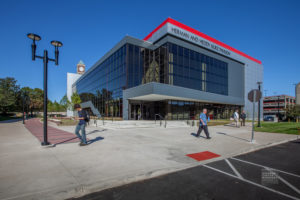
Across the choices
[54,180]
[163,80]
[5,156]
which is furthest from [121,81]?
[54,180]

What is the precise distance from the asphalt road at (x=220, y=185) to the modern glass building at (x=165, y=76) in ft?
52.5

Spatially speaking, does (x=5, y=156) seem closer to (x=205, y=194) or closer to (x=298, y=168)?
(x=205, y=194)

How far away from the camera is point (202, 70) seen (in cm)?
3244

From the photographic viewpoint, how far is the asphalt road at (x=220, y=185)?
289cm

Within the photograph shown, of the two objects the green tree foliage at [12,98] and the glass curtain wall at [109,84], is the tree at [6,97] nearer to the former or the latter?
the green tree foliage at [12,98]

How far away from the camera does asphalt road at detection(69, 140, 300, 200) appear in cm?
289

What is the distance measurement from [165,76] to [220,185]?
78.5 ft

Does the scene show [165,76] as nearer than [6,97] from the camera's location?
Yes

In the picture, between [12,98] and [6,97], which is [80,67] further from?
[6,97]

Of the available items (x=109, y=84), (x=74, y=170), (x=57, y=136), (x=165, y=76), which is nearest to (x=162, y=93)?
(x=165, y=76)

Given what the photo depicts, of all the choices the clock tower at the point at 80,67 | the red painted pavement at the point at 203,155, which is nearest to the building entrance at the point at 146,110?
the red painted pavement at the point at 203,155

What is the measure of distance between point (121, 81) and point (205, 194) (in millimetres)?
25430

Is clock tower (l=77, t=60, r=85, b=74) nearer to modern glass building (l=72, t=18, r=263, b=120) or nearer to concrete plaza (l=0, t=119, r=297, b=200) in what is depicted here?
modern glass building (l=72, t=18, r=263, b=120)

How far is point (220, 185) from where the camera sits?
3.33 metres
